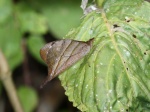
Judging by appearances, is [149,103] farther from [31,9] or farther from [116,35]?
[31,9]

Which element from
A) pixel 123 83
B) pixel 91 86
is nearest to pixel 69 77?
pixel 91 86

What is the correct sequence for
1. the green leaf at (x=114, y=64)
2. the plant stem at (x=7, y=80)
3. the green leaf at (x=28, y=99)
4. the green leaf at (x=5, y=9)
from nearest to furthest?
the green leaf at (x=114, y=64)
the plant stem at (x=7, y=80)
the green leaf at (x=5, y=9)
the green leaf at (x=28, y=99)

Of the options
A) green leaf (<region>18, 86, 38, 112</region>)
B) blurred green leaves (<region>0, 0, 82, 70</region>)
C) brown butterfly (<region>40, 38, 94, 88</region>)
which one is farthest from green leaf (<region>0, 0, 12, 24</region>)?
brown butterfly (<region>40, 38, 94, 88</region>)

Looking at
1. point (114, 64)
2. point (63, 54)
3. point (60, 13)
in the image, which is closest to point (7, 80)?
point (60, 13)

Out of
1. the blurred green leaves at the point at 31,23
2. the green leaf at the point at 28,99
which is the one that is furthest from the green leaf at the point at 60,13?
the green leaf at the point at 28,99

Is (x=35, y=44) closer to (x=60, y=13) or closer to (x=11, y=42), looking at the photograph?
(x=11, y=42)

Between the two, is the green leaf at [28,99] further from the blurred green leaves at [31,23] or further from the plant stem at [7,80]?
the plant stem at [7,80]
